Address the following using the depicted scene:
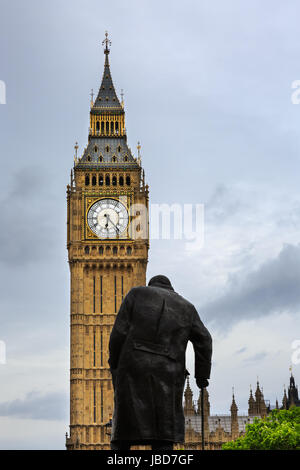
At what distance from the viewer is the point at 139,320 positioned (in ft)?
53.1

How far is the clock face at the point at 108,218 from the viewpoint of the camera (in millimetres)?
99375

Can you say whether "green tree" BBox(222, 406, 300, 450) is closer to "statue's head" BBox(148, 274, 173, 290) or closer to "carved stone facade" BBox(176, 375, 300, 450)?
"carved stone facade" BBox(176, 375, 300, 450)

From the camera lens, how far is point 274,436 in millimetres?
60469

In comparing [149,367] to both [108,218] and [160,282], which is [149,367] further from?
[108,218]

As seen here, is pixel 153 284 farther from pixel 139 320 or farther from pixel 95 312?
pixel 95 312

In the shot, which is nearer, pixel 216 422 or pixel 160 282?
pixel 160 282

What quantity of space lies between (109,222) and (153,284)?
8267cm

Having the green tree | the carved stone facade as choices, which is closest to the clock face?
the carved stone facade

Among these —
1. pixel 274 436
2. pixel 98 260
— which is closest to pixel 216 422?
pixel 98 260

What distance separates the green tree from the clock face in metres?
33.2

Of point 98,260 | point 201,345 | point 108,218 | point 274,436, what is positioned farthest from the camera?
point 108,218

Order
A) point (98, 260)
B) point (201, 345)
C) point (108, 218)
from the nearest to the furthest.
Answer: point (201, 345) < point (98, 260) < point (108, 218)

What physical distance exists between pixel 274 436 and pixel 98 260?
41.8m

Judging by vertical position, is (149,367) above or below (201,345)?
below
